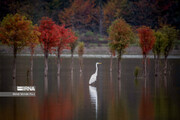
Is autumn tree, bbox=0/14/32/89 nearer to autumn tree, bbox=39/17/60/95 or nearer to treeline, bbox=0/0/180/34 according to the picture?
autumn tree, bbox=39/17/60/95

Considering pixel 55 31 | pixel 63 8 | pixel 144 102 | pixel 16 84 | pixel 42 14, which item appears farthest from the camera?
pixel 63 8

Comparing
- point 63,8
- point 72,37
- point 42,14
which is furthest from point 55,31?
point 63,8

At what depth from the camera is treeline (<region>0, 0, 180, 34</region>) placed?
109m

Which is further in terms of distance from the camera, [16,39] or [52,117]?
[16,39]

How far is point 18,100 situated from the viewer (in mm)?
25312

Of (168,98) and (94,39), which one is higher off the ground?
(94,39)

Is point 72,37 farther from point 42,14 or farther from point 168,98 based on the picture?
point 42,14

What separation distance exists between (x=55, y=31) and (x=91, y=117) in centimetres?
2255

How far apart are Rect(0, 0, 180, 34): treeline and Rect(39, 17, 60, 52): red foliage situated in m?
65.7

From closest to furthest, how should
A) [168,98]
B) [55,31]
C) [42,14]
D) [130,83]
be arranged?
[168,98] < [130,83] < [55,31] < [42,14]

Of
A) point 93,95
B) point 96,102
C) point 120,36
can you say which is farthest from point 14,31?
point 96,102

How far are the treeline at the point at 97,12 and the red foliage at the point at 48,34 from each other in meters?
65.7

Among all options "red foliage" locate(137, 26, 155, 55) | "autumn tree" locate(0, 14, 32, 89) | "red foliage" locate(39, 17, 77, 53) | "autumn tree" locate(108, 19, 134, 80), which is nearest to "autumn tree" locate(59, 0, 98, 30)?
"red foliage" locate(39, 17, 77, 53)

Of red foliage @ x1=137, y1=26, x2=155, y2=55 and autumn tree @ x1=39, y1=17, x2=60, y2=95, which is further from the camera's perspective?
autumn tree @ x1=39, y1=17, x2=60, y2=95
